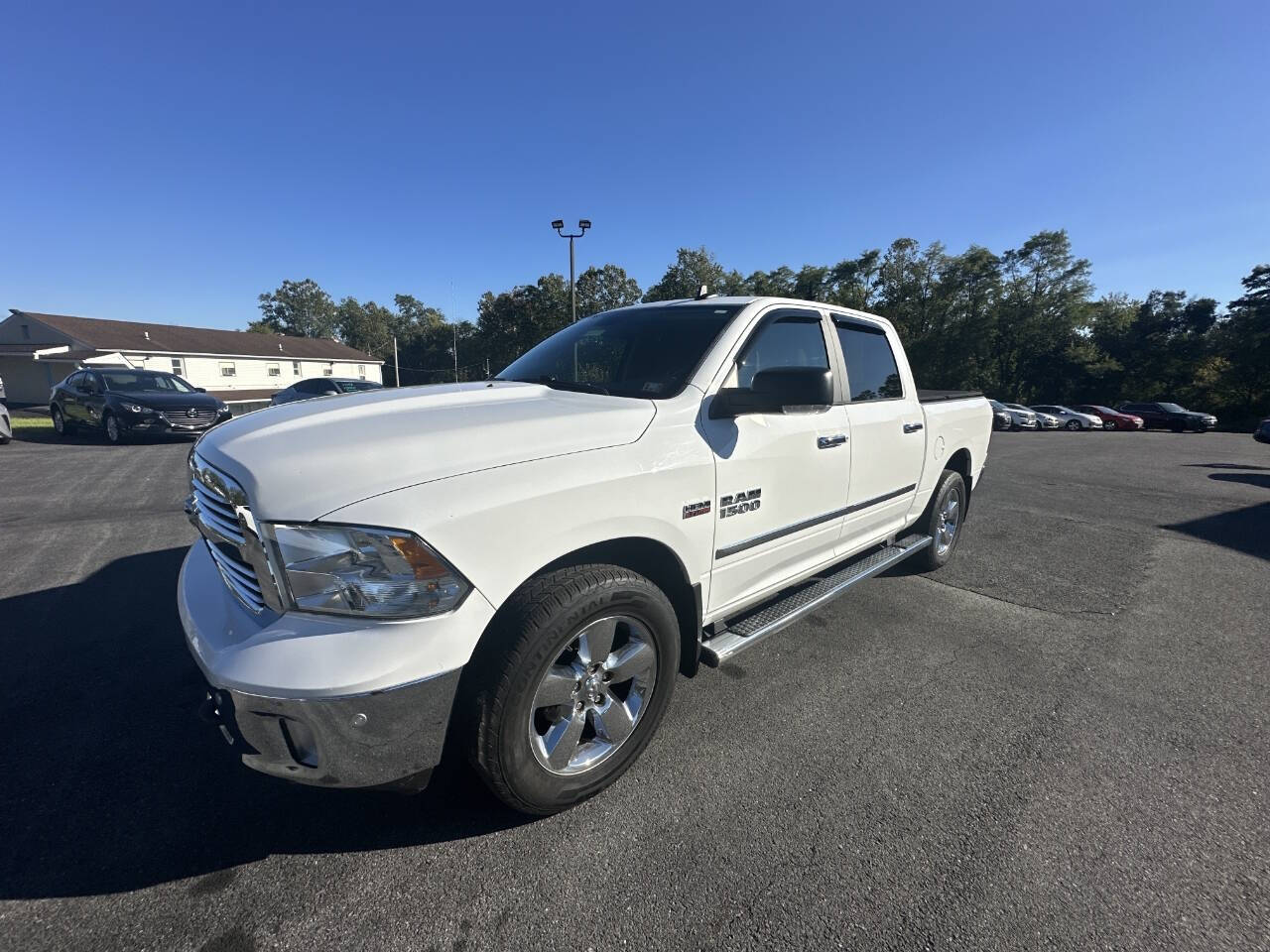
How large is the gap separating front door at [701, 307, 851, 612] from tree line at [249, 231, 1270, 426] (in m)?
42.2

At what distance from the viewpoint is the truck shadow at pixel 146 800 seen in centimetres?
183

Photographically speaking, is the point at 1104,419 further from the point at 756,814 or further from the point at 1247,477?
the point at 756,814

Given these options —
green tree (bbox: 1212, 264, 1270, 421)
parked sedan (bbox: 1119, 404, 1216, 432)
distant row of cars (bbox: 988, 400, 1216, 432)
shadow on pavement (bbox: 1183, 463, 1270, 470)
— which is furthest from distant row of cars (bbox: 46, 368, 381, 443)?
green tree (bbox: 1212, 264, 1270, 421)

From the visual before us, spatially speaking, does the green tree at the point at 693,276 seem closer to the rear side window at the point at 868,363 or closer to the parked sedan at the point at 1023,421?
the parked sedan at the point at 1023,421

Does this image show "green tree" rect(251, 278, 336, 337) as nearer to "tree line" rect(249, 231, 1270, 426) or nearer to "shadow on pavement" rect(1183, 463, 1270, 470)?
"tree line" rect(249, 231, 1270, 426)

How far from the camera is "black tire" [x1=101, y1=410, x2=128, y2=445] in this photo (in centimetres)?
1169

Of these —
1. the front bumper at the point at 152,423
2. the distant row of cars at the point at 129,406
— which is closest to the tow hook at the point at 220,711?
the distant row of cars at the point at 129,406

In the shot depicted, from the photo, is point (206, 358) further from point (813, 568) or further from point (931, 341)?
point (931, 341)

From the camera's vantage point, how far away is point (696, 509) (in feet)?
7.50

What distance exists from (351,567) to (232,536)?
0.54 m

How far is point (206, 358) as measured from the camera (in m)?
34.5

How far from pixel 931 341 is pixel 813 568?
53.8 meters

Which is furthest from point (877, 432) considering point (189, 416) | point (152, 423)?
point (152, 423)

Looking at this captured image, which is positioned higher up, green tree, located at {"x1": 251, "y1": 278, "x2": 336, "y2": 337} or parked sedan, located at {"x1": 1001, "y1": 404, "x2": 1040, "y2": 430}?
green tree, located at {"x1": 251, "y1": 278, "x2": 336, "y2": 337}
